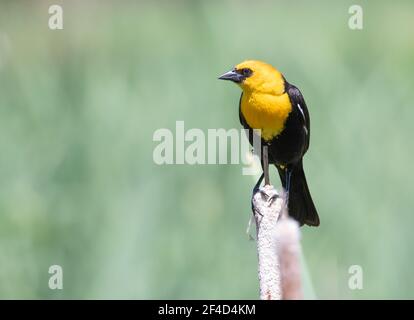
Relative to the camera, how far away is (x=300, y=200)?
11.5 ft

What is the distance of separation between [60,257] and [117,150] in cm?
48

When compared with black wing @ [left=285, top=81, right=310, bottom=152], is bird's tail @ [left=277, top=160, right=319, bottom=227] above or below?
below

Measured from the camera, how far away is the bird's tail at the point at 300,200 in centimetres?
→ 342

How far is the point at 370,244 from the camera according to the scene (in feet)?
11.4

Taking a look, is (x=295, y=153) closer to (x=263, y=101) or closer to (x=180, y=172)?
(x=263, y=101)

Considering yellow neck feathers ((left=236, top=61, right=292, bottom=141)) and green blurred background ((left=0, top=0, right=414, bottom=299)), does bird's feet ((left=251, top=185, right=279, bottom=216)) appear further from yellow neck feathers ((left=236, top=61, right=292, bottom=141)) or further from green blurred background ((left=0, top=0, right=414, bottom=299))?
yellow neck feathers ((left=236, top=61, right=292, bottom=141))

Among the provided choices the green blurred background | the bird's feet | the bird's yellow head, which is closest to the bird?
the bird's yellow head

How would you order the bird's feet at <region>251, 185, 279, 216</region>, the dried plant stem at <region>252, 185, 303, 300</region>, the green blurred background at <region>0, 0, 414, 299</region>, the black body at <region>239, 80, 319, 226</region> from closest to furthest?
1. the dried plant stem at <region>252, 185, 303, 300</region>
2. the bird's feet at <region>251, 185, 279, 216</region>
3. the green blurred background at <region>0, 0, 414, 299</region>
4. the black body at <region>239, 80, 319, 226</region>

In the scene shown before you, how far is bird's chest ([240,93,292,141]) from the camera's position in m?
3.44

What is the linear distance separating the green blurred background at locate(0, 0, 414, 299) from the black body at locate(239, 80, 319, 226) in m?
0.12

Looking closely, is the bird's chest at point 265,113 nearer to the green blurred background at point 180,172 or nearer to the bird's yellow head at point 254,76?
the bird's yellow head at point 254,76

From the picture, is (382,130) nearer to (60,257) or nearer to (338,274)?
(338,274)
